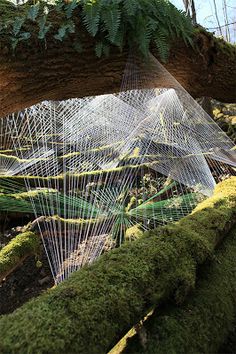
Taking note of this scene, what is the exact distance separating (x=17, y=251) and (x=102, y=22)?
261 centimetres

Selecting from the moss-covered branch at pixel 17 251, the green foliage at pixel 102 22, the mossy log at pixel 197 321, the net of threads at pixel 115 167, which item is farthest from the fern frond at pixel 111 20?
the moss-covered branch at pixel 17 251

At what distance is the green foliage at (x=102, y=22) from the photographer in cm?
222

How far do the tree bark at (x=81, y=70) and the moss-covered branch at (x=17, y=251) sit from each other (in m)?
1.70

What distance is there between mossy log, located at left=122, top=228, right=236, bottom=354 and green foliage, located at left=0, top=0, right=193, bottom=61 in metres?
1.72

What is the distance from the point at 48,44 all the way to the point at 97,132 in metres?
2.51

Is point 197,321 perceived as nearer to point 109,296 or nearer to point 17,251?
point 109,296

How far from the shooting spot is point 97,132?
15.8 ft

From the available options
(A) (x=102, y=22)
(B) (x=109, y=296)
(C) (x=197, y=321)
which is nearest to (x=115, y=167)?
(A) (x=102, y=22)

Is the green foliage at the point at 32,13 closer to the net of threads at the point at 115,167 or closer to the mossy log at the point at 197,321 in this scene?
the net of threads at the point at 115,167

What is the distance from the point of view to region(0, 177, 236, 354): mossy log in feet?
3.84

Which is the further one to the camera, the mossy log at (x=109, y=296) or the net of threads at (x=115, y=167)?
the net of threads at (x=115, y=167)

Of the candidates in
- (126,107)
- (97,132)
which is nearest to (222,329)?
(126,107)

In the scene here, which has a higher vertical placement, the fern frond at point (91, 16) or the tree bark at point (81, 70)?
the fern frond at point (91, 16)

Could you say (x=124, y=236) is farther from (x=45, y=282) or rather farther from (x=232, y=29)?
(x=232, y=29)
